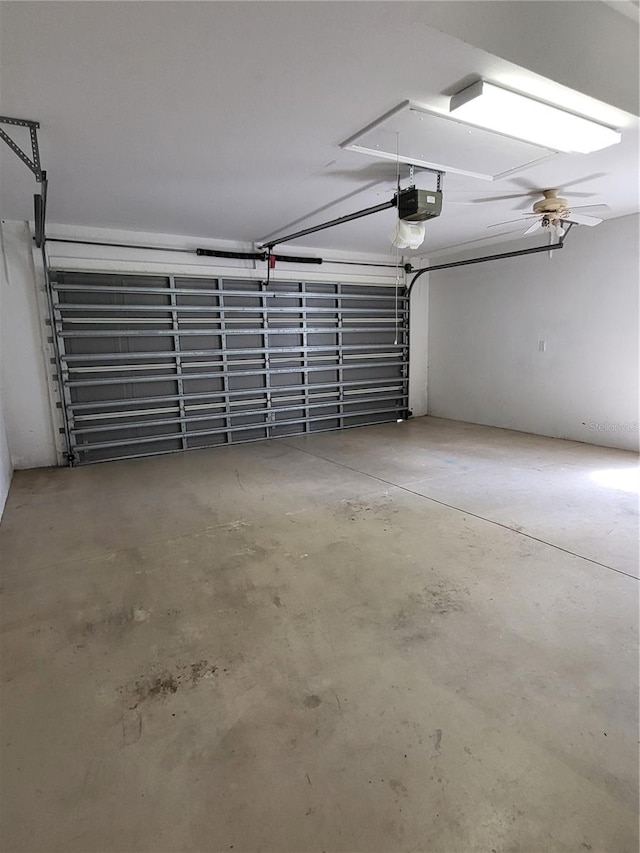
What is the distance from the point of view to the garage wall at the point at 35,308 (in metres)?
4.62

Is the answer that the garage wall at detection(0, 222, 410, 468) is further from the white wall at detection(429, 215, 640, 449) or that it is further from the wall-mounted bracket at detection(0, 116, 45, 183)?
the white wall at detection(429, 215, 640, 449)

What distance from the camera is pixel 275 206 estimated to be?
4.26 m

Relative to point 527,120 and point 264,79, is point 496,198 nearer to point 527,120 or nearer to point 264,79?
point 527,120

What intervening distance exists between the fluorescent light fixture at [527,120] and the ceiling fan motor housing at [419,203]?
28.9 inches

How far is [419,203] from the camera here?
3287mm

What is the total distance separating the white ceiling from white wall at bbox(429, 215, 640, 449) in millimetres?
1813

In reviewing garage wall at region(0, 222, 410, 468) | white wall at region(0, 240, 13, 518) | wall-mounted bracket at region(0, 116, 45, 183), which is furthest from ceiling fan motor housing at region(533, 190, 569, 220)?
white wall at region(0, 240, 13, 518)

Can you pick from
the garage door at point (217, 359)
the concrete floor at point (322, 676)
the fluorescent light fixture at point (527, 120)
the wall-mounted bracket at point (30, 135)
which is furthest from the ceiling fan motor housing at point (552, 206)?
the wall-mounted bracket at point (30, 135)

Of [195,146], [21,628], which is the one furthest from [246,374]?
[21,628]

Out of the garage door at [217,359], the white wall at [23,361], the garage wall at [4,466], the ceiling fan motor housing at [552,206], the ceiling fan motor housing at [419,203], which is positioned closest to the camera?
the ceiling fan motor housing at [419,203]

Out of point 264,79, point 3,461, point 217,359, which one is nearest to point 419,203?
point 264,79

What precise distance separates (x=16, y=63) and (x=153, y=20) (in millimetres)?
730

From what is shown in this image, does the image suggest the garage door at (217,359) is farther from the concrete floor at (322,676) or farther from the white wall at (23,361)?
the concrete floor at (322,676)

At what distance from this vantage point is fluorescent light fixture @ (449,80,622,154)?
2205 mm
